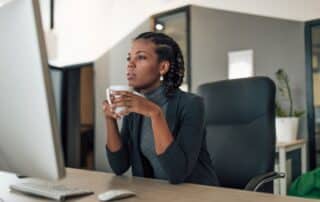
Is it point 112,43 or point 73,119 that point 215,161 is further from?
point 112,43

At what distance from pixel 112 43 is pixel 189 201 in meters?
3.85

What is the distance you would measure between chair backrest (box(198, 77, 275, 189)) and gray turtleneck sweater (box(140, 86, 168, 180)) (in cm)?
48

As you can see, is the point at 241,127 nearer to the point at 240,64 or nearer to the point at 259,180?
the point at 259,180

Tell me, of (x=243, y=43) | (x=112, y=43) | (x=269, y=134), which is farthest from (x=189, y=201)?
(x=112, y=43)

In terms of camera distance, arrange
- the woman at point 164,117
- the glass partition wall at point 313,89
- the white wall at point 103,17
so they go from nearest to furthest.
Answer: the woman at point 164,117, the glass partition wall at point 313,89, the white wall at point 103,17

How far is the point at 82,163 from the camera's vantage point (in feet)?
13.9

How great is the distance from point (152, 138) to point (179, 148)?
0.17 m

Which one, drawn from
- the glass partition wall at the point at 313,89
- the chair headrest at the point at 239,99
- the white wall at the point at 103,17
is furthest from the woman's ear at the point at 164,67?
the glass partition wall at the point at 313,89

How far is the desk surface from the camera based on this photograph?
86 centimetres

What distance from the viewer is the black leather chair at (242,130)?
152 cm

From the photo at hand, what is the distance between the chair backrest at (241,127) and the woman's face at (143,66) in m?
0.51

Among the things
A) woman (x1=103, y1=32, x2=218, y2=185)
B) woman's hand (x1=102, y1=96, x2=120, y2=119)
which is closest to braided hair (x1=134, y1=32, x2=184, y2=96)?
woman (x1=103, y1=32, x2=218, y2=185)

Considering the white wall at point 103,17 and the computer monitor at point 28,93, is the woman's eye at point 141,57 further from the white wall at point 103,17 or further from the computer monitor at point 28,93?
the white wall at point 103,17

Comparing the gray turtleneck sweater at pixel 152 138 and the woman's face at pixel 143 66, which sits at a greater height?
the woman's face at pixel 143 66
